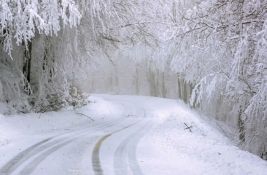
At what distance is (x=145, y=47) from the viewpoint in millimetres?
22125

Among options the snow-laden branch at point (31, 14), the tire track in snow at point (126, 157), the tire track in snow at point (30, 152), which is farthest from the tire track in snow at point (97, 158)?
the snow-laden branch at point (31, 14)

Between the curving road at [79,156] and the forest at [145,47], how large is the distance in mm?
2522

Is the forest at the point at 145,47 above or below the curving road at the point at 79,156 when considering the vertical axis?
above

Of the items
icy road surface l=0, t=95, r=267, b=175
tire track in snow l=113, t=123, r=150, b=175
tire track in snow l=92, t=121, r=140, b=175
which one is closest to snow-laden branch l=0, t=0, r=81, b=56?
icy road surface l=0, t=95, r=267, b=175

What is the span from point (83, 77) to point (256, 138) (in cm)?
1065

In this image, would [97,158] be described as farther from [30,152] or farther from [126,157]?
[30,152]

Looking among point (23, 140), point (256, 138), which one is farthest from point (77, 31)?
point (256, 138)

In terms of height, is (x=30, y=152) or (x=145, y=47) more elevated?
(x=145, y=47)

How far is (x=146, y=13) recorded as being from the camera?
21.7 metres

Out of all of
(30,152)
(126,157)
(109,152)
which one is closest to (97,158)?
(126,157)

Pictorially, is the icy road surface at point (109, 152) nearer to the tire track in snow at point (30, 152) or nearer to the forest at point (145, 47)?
the tire track in snow at point (30, 152)

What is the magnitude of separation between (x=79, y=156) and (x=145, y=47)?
11369mm

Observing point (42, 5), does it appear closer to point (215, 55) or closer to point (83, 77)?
point (215, 55)

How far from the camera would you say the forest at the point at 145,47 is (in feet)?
34.8
